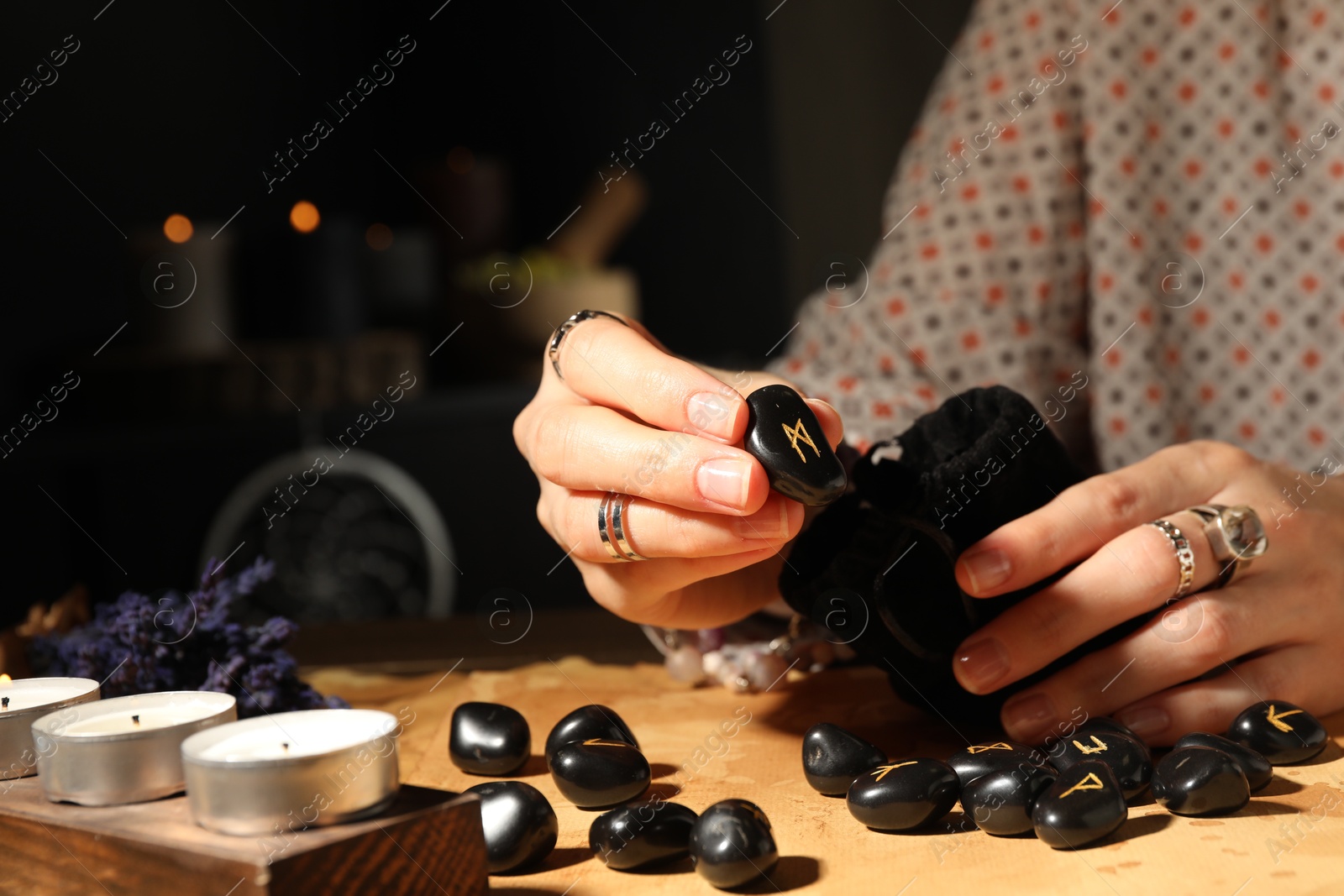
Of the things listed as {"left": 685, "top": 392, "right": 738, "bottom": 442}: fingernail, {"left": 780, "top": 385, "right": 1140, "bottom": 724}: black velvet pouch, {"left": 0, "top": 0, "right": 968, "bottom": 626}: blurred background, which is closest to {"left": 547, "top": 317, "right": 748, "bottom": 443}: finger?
{"left": 685, "top": 392, "right": 738, "bottom": 442}: fingernail

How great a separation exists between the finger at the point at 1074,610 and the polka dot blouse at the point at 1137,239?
0.54 m

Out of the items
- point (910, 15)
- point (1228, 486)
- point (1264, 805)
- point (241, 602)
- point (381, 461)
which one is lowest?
point (1264, 805)

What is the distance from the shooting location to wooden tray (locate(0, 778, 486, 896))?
43cm

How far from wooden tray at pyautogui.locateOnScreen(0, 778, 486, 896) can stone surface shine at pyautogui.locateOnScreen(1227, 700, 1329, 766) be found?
1.42ft

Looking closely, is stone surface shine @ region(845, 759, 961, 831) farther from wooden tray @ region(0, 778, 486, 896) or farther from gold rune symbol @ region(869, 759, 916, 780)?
wooden tray @ region(0, 778, 486, 896)

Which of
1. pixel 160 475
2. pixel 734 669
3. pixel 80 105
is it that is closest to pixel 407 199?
pixel 80 105

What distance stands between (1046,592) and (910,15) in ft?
7.23

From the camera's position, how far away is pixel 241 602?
785 mm

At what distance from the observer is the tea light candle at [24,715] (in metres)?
0.56

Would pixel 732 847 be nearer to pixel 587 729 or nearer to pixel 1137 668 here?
pixel 587 729

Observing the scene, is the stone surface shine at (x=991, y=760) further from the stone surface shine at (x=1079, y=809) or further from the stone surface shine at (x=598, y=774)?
the stone surface shine at (x=598, y=774)

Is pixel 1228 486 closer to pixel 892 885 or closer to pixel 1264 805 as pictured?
pixel 1264 805

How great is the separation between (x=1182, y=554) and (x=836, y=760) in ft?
0.86

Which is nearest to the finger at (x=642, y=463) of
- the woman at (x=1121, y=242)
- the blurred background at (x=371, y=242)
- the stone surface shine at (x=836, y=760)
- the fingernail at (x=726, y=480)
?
the fingernail at (x=726, y=480)
